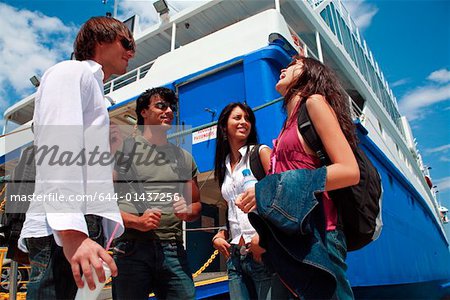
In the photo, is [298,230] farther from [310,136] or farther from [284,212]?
[310,136]

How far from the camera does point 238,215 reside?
1951 millimetres

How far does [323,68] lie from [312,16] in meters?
6.77

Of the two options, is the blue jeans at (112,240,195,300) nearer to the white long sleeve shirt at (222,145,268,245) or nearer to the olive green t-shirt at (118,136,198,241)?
the olive green t-shirt at (118,136,198,241)

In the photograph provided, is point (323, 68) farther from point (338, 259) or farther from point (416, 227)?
point (416, 227)

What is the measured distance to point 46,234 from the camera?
1021 millimetres

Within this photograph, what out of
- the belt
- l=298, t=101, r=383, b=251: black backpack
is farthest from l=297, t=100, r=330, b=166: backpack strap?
the belt

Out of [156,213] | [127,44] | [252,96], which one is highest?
[252,96]

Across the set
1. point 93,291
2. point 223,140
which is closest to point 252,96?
point 223,140

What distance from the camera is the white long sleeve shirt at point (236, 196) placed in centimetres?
Answer: 190

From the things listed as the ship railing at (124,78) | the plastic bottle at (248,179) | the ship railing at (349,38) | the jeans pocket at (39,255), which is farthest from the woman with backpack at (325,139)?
the ship railing at (349,38)

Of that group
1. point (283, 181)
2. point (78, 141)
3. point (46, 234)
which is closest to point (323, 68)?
point (283, 181)

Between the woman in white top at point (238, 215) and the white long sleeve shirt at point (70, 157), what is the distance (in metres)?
0.77

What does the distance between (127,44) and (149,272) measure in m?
1.10

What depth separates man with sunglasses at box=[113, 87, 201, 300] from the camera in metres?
1.73
